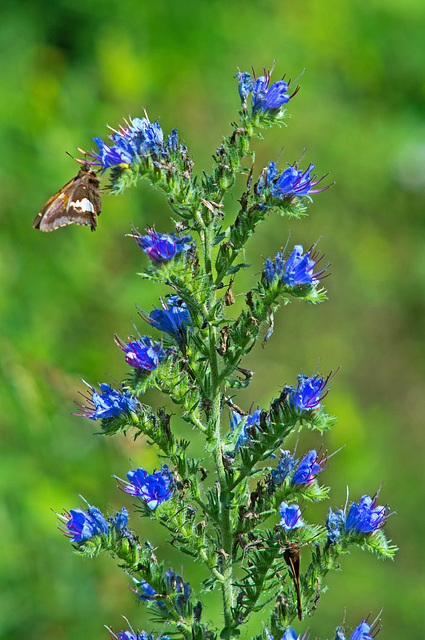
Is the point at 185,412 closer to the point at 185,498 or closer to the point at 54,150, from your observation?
the point at 185,498

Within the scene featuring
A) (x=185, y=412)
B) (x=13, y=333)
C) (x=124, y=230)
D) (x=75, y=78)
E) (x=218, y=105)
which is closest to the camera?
(x=185, y=412)

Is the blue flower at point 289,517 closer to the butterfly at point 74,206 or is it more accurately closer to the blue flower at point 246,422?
the blue flower at point 246,422

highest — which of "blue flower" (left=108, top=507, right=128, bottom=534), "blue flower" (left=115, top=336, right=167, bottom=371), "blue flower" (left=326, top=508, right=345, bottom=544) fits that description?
"blue flower" (left=115, top=336, right=167, bottom=371)

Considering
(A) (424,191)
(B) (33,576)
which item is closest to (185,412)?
(B) (33,576)

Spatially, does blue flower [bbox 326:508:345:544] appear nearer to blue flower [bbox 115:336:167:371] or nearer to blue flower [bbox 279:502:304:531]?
→ blue flower [bbox 279:502:304:531]

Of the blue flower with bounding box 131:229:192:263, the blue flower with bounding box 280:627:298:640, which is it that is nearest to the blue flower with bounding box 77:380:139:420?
the blue flower with bounding box 131:229:192:263

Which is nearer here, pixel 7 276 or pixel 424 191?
pixel 7 276

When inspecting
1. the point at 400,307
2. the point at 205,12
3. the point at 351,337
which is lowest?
the point at 351,337

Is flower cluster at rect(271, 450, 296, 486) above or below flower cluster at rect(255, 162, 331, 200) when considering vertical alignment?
below
